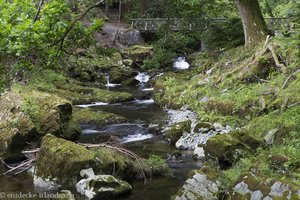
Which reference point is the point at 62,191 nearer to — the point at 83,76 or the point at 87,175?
the point at 87,175

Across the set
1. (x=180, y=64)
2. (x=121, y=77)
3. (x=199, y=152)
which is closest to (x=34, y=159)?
(x=199, y=152)

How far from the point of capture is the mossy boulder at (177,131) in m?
11.3

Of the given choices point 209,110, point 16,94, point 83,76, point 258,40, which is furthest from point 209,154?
point 83,76

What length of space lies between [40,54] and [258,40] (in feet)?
37.8

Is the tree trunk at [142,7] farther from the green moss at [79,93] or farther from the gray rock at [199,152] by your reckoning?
the gray rock at [199,152]

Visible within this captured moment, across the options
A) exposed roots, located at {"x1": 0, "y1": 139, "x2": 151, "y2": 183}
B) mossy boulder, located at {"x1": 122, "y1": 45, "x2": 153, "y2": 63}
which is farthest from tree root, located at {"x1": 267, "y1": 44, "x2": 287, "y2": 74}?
mossy boulder, located at {"x1": 122, "y1": 45, "x2": 153, "y2": 63}

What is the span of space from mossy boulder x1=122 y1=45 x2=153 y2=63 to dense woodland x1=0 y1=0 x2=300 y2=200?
6204mm

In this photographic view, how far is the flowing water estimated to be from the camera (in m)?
8.02

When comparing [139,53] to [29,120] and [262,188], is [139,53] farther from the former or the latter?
[262,188]

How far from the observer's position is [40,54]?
219 inches

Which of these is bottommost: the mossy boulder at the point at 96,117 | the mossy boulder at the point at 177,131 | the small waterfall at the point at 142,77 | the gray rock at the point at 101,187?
the small waterfall at the point at 142,77

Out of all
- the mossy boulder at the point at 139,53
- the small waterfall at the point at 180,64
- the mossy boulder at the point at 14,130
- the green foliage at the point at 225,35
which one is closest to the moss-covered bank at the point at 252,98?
the green foliage at the point at 225,35

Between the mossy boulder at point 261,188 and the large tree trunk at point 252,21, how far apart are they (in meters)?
10.1

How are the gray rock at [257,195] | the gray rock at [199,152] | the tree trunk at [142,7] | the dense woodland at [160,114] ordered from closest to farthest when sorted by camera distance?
the dense woodland at [160,114]
the gray rock at [257,195]
the gray rock at [199,152]
the tree trunk at [142,7]
